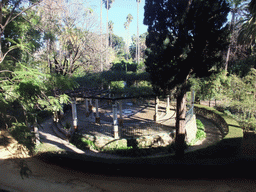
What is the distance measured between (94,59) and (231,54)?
21727mm

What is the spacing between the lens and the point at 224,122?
15398 millimetres

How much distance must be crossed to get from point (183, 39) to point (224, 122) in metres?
10.3

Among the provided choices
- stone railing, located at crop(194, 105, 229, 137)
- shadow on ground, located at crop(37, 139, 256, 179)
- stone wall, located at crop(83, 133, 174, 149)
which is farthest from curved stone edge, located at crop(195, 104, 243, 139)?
stone wall, located at crop(83, 133, 174, 149)

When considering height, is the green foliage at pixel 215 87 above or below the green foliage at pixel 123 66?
below

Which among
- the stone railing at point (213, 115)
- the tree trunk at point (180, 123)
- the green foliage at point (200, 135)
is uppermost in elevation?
the tree trunk at point (180, 123)

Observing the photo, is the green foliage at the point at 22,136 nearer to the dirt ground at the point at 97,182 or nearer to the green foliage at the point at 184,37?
the dirt ground at the point at 97,182

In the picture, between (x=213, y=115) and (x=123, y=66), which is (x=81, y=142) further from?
(x=123, y=66)

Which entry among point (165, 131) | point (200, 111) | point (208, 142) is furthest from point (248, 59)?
point (165, 131)

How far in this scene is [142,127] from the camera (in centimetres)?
1415

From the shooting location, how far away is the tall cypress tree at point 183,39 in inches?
332

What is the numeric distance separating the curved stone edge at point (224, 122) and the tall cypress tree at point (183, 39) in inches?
194

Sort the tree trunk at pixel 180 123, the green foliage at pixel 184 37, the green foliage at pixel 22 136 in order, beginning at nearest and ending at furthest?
the green foliage at pixel 22 136 < the green foliage at pixel 184 37 < the tree trunk at pixel 180 123

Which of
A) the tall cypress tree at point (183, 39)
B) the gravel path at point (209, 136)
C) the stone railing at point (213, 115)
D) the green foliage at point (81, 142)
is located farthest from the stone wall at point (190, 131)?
the green foliage at point (81, 142)

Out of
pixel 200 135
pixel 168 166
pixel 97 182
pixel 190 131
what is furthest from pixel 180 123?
pixel 97 182
